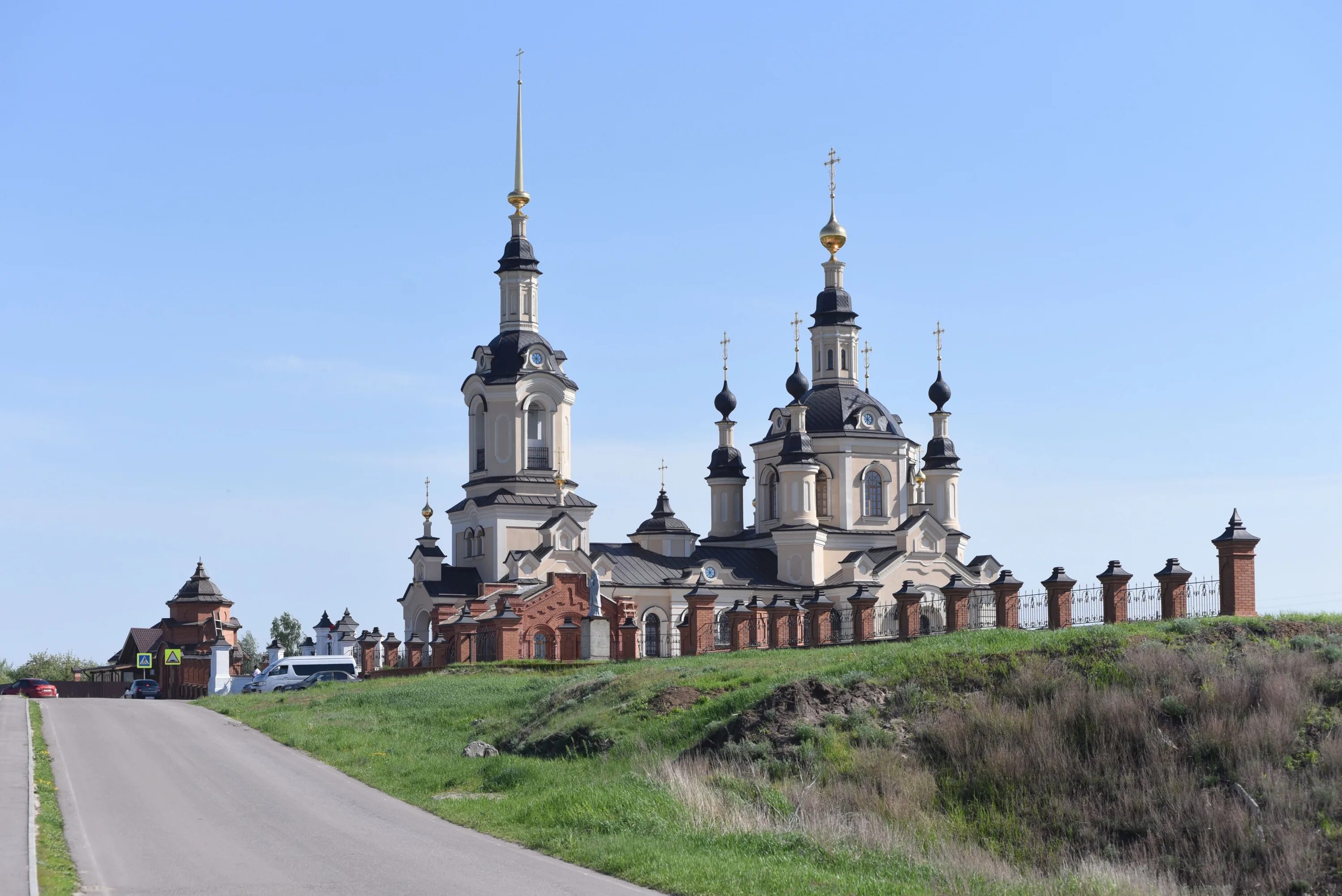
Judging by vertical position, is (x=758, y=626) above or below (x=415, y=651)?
above

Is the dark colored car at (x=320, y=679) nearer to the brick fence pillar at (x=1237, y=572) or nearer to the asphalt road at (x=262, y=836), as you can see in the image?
the asphalt road at (x=262, y=836)

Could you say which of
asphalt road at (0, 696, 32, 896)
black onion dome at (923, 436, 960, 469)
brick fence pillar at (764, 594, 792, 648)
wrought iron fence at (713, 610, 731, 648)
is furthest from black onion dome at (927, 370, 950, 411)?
asphalt road at (0, 696, 32, 896)

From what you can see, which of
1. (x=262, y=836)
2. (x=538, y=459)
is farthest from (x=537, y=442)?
(x=262, y=836)

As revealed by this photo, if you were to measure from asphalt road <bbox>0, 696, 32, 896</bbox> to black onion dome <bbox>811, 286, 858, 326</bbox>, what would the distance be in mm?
39651

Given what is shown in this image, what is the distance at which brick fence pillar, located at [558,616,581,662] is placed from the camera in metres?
38.8

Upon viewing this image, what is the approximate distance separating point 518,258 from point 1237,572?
3745cm

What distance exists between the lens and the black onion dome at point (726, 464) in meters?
62.2

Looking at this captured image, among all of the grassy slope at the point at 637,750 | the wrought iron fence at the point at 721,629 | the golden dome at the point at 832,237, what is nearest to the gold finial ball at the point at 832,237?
the golden dome at the point at 832,237

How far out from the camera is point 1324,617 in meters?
21.0

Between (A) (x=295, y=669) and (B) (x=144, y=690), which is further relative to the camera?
(B) (x=144, y=690)

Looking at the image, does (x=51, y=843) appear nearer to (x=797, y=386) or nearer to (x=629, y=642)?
(x=629, y=642)

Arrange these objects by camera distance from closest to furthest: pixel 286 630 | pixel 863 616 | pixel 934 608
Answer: pixel 863 616, pixel 934 608, pixel 286 630

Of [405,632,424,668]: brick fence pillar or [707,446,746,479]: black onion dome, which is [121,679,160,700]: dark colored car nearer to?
[405,632,424,668]: brick fence pillar

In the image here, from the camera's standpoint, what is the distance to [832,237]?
200 ft
